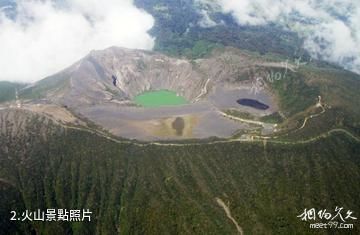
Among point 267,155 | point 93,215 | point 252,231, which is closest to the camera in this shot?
point 252,231

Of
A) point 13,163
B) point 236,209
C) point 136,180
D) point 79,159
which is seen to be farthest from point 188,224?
point 13,163

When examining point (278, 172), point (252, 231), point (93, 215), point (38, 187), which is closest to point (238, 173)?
point (278, 172)

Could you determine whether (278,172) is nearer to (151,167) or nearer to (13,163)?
(151,167)

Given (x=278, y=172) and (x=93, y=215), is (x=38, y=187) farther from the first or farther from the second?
(x=278, y=172)

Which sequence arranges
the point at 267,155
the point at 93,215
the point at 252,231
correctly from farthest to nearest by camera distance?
the point at 267,155, the point at 93,215, the point at 252,231

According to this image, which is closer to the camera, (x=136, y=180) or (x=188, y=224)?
(x=188, y=224)

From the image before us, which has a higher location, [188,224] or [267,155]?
[267,155]
